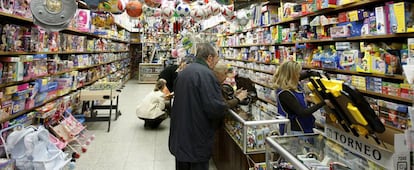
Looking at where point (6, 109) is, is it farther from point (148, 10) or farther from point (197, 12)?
point (197, 12)

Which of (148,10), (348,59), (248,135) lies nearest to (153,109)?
(148,10)

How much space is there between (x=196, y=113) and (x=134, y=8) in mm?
2998

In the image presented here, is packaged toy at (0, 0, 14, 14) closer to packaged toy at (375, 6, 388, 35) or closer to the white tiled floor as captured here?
the white tiled floor

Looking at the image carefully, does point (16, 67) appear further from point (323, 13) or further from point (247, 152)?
point (323, 13)

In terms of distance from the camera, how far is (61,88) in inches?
197

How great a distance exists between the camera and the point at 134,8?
463 cm

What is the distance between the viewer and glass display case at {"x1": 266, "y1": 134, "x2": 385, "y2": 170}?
1.43 m

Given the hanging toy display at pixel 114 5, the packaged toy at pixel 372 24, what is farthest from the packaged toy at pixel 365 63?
the hanging toy display at pixel 114 5

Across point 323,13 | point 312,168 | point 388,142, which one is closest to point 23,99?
point 312,168

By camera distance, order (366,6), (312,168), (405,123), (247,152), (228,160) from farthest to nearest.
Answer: (366,6) → (228,160) → (405,123) → (247,152) → (312,168)

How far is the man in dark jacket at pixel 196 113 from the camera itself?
2.27 meters

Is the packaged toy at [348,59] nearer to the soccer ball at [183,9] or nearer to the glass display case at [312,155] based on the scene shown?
the glass display case at [312,155]

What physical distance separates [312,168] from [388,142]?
0.37m

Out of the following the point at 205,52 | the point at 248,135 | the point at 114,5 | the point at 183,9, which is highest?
the point at 183,9
